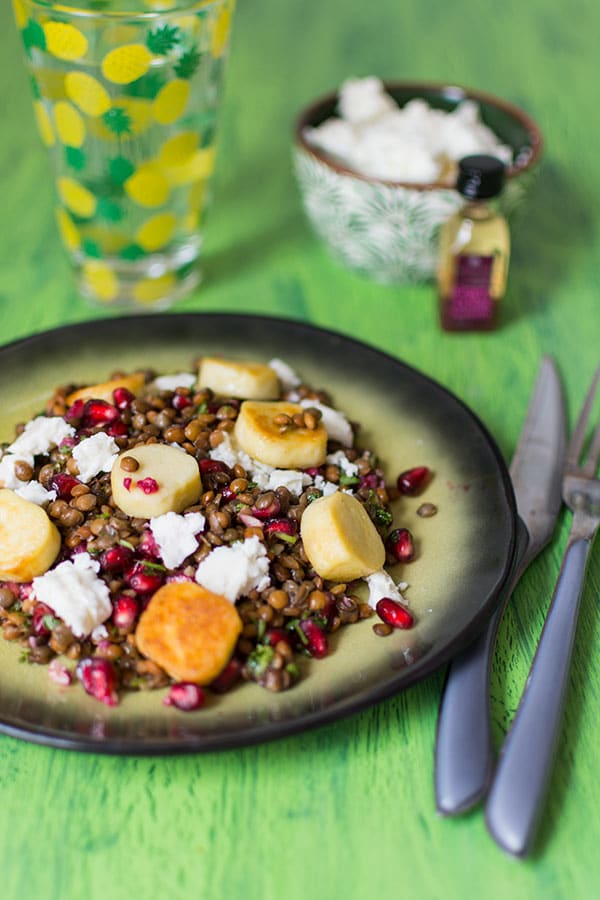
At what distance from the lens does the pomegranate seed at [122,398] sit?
229 cm

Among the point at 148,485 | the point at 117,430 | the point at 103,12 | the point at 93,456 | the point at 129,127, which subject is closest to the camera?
the point at 148,485

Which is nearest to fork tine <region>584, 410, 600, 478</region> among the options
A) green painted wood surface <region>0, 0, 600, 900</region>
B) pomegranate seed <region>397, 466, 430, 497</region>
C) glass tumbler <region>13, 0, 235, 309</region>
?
green painted wood surface <region>0, 0, 600, 900</region>

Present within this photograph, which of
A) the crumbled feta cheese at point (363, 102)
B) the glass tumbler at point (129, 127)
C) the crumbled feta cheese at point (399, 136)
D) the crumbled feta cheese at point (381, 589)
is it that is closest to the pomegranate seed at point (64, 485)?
the crumbled feta cheese at point (381, 589)

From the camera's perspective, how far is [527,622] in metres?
2.08

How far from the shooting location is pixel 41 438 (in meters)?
2.19

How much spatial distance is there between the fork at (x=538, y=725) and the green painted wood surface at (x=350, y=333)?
0.09 meters

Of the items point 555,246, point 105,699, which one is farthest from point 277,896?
point 555,246

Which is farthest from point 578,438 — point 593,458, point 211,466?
point 211,466

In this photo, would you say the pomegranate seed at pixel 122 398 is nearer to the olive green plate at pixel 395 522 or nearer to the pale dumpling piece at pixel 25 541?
the olive green plate at pixel 395 522

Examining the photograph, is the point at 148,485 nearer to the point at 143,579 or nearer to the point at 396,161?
the point at 143,579

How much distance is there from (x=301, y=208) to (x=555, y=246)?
36.5 inches

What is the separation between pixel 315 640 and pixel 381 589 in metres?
0.19

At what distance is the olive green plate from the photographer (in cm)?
166

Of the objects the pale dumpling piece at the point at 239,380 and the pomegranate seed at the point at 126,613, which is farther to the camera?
the pale dumpling piece at the point at 239,380
